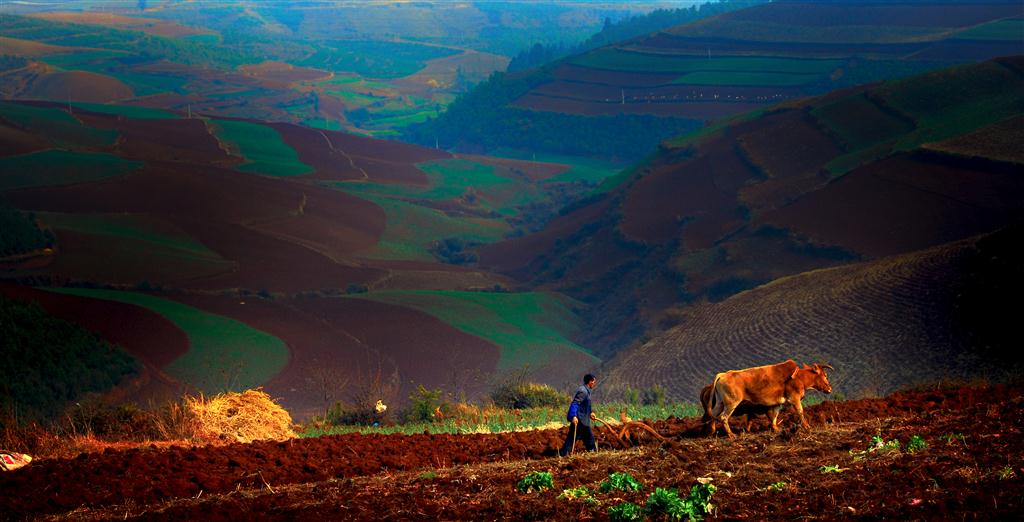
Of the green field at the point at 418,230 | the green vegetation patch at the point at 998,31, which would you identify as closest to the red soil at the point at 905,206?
the green field at the point at 418,230

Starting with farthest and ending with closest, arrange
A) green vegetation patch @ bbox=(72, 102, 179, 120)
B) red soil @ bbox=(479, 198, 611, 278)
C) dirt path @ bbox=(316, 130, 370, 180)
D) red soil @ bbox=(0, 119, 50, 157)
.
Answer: green vegetation patch @ bbox=(72, 102, 179, 120)
dirt path @ bbox=(316, 130, 370, 180)
red soil @ bbox=(479, 198, 611, 278)
red soil @ bbox=(0, 119, 50, 157)

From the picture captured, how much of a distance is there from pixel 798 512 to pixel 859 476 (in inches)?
56.2

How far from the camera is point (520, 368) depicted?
43.9m

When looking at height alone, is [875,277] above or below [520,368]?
above

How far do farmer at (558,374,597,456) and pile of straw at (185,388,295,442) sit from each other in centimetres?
733

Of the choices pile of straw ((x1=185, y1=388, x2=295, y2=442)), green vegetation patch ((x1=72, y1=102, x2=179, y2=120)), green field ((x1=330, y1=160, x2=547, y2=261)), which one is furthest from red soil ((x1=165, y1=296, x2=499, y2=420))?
green vegetation patch ((x1=72, y1=102, x2=179, y2=120))

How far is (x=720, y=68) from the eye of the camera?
393 ft

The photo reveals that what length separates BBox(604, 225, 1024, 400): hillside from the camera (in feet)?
89.8

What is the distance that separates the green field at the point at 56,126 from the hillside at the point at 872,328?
2259 inches

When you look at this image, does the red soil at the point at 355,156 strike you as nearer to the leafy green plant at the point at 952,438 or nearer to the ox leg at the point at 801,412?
the ox leg at the point at 801,412

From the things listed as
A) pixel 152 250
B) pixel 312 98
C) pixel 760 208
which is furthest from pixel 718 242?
pixel 312 98

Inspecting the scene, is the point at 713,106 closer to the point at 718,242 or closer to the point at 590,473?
the point at 718,242

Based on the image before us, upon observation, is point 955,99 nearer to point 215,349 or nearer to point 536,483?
point 215,349

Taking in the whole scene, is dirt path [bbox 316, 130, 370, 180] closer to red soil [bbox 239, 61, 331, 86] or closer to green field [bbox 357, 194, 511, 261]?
green field [bbox 357, 194, 511, 261]
